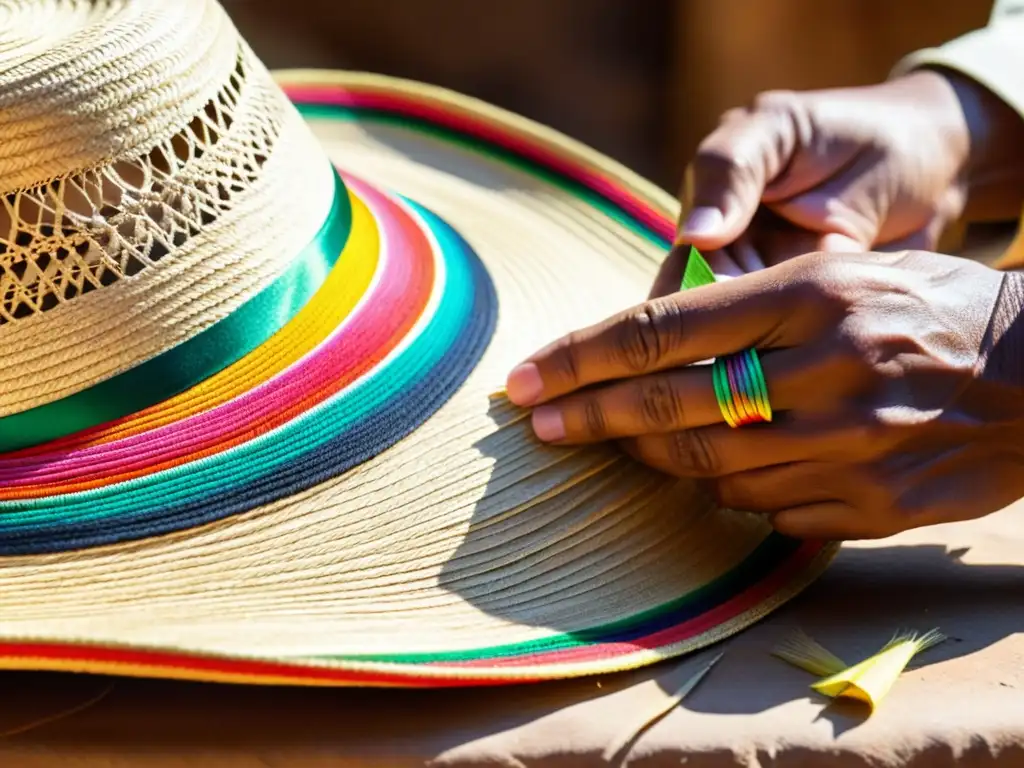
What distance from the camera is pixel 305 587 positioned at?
0.98m

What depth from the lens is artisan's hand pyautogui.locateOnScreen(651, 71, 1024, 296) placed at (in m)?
1.27

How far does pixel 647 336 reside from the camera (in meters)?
1.02

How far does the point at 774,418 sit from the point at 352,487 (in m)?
0.38

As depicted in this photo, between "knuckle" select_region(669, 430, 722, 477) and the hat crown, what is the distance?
1.36 ft

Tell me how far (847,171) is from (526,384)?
57 cm

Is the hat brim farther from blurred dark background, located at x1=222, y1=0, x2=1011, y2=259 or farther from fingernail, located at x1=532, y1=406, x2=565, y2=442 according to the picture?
blurred dark background, located at x1=222, y1=0, x2=1011, y2=259

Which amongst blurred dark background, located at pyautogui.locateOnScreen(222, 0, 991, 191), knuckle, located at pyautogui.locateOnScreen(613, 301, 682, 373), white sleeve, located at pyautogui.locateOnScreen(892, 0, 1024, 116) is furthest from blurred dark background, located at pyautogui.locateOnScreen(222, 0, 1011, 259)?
knuckle, located at pyautogui.locateOnScreen(613, 301, 682, 373)

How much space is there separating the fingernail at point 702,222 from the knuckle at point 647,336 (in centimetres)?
21

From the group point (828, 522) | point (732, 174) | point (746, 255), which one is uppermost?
point (732, 174)

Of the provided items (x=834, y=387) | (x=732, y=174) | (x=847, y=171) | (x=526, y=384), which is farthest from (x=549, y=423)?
(x=847, y=171)

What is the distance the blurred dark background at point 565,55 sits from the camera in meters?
3.35

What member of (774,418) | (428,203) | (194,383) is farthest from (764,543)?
(428,203)

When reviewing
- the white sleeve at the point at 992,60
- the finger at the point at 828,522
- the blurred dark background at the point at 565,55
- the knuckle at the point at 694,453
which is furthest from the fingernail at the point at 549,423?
the blurred dark background at the point at 565,55

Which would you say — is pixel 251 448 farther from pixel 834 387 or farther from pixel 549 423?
pixel 834 387
